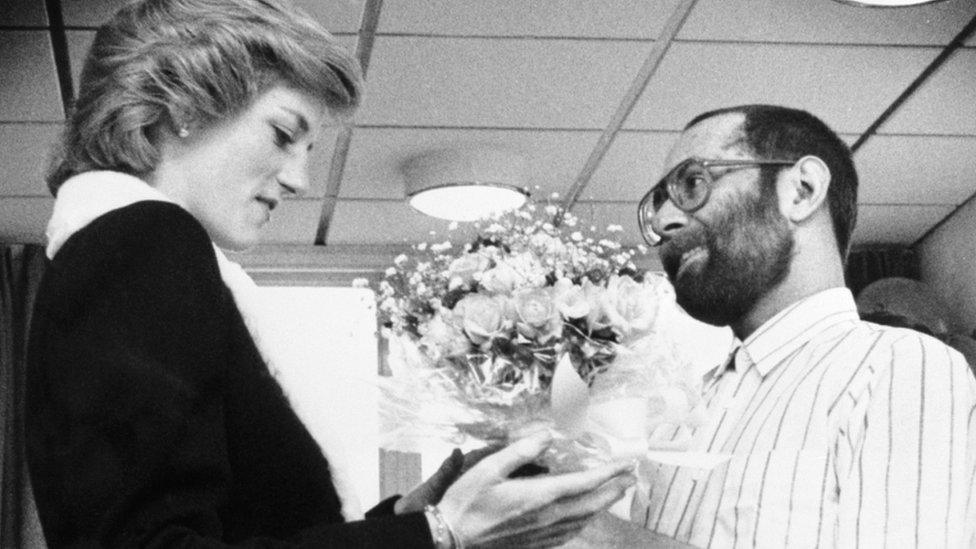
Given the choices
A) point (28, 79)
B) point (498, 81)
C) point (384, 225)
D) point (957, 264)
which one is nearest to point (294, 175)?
point (498, 81)

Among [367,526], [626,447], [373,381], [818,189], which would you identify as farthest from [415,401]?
[818,189]

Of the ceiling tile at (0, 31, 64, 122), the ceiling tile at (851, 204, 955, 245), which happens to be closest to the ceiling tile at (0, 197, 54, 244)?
the ceiling tile at (0, 31, 64, 122)

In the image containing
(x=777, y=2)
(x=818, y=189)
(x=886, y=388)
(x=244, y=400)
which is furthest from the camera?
(x=777, y=2)

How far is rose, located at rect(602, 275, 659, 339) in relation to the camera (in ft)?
5.08

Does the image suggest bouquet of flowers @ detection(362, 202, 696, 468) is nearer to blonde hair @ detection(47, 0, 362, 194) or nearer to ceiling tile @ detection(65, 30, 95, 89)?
blonde hair @ detection(47, 0, 362, 194)

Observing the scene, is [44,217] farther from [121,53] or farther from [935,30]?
[121,53]

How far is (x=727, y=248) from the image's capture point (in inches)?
85.4

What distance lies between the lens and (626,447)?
154 centimetres

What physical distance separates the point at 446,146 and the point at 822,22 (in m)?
1.60

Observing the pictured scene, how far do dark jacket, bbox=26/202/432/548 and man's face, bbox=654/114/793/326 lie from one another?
1019mm

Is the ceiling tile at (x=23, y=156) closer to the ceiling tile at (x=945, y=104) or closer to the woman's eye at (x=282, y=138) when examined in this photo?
the ceiling tile at (x=945, y=104)

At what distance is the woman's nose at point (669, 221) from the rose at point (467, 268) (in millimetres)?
639

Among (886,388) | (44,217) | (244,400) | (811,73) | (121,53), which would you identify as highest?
(811,73)

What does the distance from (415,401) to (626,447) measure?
0.27 m
